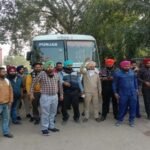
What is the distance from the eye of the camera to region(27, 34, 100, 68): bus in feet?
50.8

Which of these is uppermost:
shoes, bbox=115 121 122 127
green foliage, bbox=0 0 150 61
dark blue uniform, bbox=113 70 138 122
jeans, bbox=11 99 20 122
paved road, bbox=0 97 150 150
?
green foliage, bbox=0 0 150 61

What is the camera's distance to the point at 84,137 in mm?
9219

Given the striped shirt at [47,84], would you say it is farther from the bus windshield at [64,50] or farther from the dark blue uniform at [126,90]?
the bus windshield at [64,50]

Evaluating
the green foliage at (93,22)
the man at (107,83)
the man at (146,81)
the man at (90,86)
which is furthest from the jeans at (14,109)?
the green foliage at (93,22)

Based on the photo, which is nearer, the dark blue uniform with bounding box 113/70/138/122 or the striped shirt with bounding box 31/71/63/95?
the striped shirt with bounding box 31/71/63/95

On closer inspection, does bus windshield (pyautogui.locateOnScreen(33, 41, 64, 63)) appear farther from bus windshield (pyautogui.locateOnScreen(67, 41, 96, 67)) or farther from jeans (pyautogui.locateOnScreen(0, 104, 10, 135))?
jeans (pyautogui.locateOnScreen(0, 104, 10, 135))

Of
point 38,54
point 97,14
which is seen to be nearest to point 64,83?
point 38,54

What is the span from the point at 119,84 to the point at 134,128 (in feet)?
3.88

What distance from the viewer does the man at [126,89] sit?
34.4 ft

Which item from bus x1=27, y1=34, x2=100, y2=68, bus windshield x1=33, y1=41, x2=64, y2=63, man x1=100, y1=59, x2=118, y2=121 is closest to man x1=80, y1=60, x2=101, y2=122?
man x1=100, y1=59, x2=118, y2=121

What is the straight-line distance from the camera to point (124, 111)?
10.7 meters

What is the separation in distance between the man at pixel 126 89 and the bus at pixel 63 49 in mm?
4826

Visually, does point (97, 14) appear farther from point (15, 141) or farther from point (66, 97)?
point (15, 141)

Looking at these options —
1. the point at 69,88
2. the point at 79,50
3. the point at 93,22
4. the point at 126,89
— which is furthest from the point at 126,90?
the point at 93,22
